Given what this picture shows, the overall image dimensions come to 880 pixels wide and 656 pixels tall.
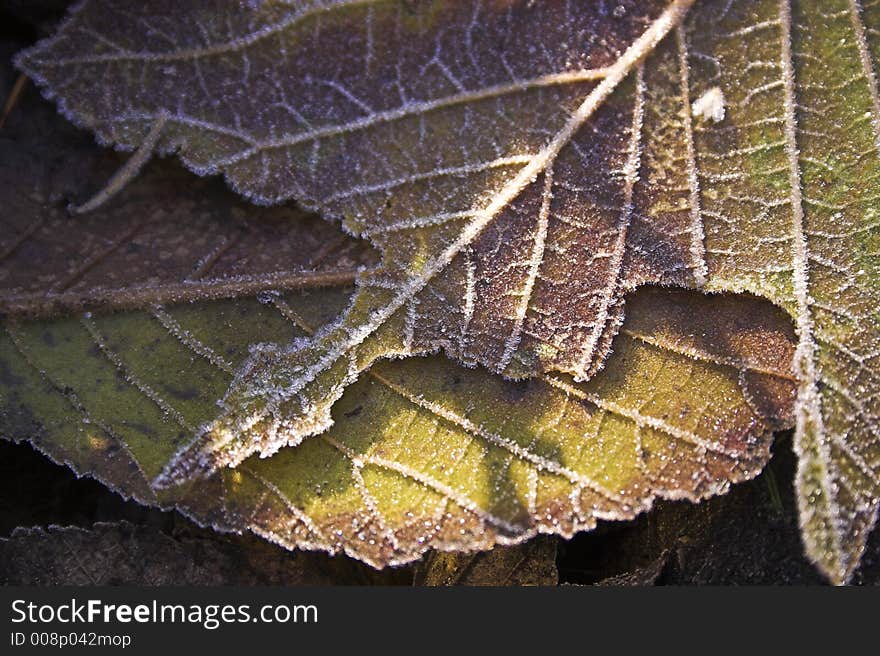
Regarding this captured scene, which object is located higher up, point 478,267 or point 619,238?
point 619,238

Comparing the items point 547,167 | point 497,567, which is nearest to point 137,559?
point 497,567

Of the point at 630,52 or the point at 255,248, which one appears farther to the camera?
the point at 255,248

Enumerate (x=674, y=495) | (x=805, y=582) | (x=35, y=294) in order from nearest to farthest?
(x=674, y=495) < (x=805, y=582) < (x=35, y=294)

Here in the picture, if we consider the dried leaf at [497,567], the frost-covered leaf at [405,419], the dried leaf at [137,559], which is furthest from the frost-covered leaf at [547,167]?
the dried leaf at [497,567]

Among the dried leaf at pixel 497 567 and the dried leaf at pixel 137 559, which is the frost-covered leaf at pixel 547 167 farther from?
the dried leaf at pixel 497 567

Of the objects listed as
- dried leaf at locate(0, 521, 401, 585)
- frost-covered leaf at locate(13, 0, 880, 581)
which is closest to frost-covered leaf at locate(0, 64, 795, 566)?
frost-covered leaf at locate(13, 0, 880, 581)

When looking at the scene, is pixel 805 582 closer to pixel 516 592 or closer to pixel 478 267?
pixel 516 592

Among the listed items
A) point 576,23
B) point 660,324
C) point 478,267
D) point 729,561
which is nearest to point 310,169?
point 478,267
